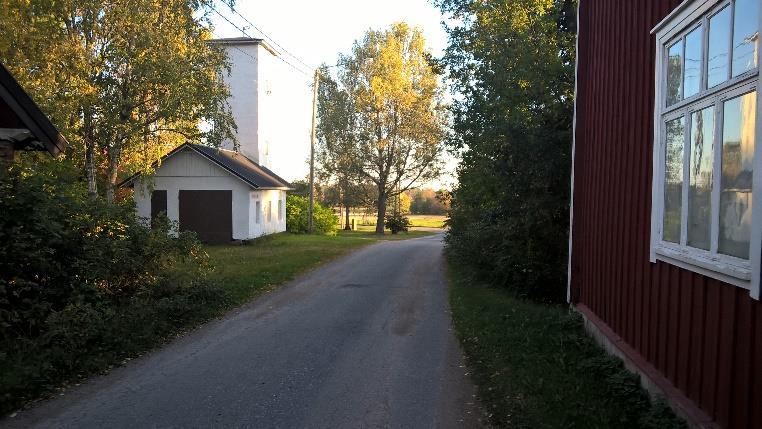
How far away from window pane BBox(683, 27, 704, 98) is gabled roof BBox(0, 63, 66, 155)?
28.5ft

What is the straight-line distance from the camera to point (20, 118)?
8.91m

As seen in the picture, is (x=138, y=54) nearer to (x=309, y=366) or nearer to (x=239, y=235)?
(x=239, y=235)

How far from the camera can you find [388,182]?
46.0m

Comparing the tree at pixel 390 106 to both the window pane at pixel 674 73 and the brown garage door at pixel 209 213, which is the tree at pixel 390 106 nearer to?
the brown garage door at pixel 209 213

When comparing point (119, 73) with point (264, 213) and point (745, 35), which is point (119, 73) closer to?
point (264, 213)

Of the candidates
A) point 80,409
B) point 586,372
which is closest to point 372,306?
point 586,372

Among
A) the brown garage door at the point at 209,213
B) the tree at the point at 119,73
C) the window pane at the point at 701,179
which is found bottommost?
the brown garage door at the point at 209,213

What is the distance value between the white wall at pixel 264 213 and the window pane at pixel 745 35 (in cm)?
2513

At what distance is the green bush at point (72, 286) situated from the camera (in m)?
6.54

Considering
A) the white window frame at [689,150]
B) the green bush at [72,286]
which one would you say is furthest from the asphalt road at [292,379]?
the white window frame at [689,150]

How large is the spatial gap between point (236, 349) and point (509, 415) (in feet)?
13.0

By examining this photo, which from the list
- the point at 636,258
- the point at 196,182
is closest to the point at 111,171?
the point at 196,182

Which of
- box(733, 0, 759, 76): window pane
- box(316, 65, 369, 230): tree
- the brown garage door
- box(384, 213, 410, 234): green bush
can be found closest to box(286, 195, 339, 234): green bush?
box(316, 65, 369, 230): tree

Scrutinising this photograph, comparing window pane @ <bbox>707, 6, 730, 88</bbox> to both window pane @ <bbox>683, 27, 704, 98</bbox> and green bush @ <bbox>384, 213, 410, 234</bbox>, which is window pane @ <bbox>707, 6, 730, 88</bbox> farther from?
green bush @ <bbox>384, 213, 410, 234</bbox>
